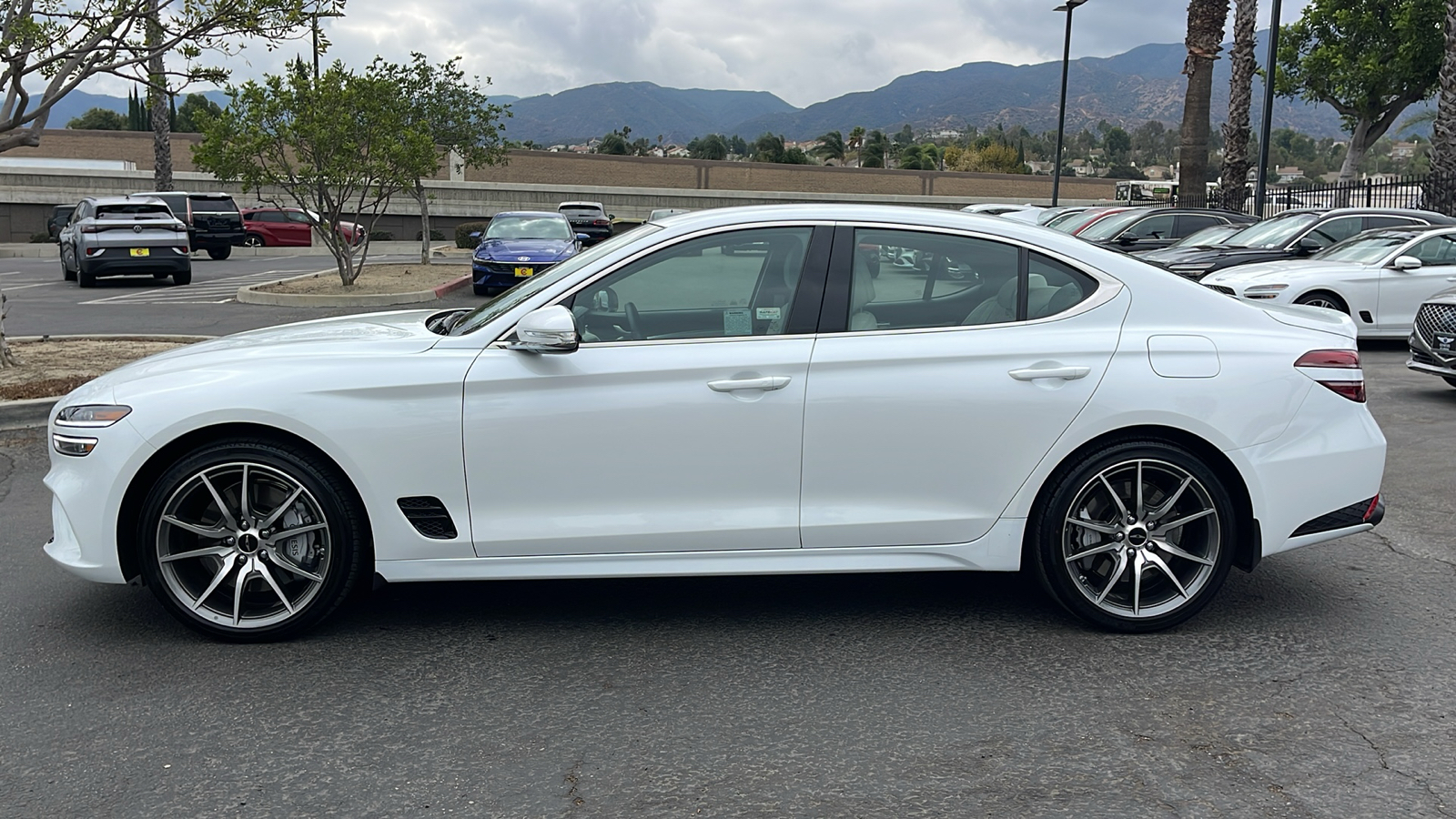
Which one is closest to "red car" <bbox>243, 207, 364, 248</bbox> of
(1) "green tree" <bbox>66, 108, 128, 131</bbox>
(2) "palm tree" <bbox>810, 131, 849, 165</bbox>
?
(2) "palm tree" <bbox>810, 131, 849, 165</bbox>

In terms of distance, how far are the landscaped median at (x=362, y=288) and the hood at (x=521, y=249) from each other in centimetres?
114

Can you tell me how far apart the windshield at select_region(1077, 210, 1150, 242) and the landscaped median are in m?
11.3

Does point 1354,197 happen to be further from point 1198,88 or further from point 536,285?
point 536,285

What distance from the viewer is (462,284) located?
23984mm

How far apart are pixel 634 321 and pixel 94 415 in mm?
2017

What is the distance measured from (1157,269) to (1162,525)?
3.38 feet

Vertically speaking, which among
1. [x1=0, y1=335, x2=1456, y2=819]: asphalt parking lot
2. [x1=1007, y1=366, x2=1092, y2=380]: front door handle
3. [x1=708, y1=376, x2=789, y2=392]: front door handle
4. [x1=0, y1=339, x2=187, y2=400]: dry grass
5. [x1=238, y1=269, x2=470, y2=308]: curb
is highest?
[x1=1007, y1=366, x2=1092, y2=380]: front door handle

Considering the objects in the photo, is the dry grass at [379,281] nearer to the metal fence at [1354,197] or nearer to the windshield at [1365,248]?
the windshield at [1365,248]

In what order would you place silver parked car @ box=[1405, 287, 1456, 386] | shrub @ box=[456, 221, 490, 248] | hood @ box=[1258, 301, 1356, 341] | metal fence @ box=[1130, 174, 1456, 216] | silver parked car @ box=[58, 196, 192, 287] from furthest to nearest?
1. shrub @ box=[456, 221, 490, 248]
2. metal fence @ box=[1130, 174, 1456, 216]
3. silver parked car @ box=[58, 196, 192, 287]
4. silver parked car @ box=[1405, 287, 1456, 386]
5. hood @ box=[1258, 301, 1356, 341]

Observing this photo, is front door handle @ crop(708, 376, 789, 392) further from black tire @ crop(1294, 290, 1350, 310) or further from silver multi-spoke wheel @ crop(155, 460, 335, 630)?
black tire @ crop(1294, 290, 1350, 310)

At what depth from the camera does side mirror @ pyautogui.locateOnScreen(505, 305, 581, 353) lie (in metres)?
4.33

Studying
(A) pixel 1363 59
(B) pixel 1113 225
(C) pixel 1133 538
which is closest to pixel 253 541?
(C) pixel 1133 538

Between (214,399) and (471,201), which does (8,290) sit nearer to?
(214,399)

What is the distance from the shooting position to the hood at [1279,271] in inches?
529
